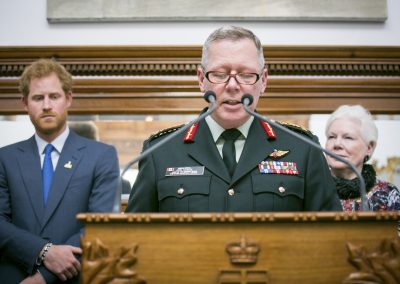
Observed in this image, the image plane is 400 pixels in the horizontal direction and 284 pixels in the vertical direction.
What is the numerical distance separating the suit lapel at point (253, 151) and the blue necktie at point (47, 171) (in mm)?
998

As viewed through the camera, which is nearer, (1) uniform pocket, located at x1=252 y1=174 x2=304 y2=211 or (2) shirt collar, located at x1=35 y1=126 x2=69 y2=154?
(1) uniform pocket, located at x1=252 y1=174 x2=304 y2=211

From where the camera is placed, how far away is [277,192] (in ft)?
6.36

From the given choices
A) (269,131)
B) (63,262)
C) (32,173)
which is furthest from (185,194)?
(32,173)

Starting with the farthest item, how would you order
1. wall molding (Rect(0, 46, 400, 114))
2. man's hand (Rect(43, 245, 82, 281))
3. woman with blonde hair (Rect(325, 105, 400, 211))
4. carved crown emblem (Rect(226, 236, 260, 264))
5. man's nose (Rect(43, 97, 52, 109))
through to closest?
wall molding (Rect(0, 46, 400, 114)) < woman with blonde hair (Rect(325, 105, 400, 211)) < man's nose (Rect(43, 97, 52, 109)) < man's hand (Rect(43, 245, 82, 281)) < carved crown emblem (Rect(226, 236, 260, 264))

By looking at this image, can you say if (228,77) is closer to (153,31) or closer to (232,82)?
(232,82)

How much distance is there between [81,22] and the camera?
161 inches

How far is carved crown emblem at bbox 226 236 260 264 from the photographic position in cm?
142

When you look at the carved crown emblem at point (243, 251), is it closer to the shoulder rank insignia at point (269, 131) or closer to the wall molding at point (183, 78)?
the shoulder rank insignia at point (269, 131)

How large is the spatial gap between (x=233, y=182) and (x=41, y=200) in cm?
100

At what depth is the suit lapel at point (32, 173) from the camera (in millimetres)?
2502

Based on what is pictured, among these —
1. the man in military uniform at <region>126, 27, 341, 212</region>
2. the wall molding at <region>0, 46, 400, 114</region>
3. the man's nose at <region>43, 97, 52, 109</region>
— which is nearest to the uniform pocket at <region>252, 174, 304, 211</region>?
the man in military uniform at <region>126, 27, 341, 212</region>

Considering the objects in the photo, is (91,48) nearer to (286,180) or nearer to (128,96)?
(128,96)

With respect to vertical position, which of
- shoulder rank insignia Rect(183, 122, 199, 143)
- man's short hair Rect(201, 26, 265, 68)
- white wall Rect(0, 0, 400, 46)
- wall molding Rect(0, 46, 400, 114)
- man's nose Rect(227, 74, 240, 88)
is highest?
white wall Rect(0, 0, 400, 46)

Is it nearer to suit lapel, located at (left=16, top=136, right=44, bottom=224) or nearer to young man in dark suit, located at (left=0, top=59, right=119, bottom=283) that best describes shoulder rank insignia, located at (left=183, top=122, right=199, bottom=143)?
young man in dark suit, located at (left=0, top=59, right=119, bottom=283)
